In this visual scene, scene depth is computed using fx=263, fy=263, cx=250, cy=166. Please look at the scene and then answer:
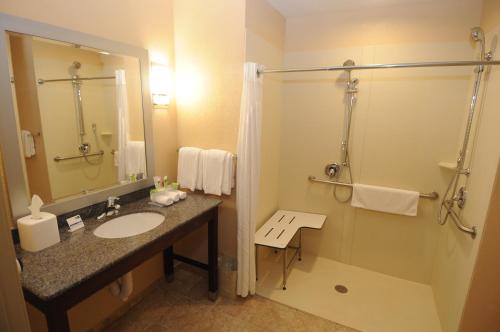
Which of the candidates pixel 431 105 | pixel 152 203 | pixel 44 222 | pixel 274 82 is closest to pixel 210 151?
pixel 152 203

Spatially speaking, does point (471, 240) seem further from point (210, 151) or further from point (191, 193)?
point (191, 193)

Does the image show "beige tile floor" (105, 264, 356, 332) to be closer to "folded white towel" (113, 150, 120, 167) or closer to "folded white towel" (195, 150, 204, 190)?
"folded white towel" (195, 150, 204, 190)

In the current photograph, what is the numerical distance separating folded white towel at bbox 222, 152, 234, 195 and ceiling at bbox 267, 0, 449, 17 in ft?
4.58

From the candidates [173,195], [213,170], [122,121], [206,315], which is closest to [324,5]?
[213,170]

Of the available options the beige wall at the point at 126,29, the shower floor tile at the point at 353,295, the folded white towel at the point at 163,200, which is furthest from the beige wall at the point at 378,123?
the folded white towel at the point at 163,200

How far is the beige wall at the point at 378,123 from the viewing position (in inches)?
86.8

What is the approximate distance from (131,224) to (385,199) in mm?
2195

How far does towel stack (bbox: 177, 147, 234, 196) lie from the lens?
214 cm

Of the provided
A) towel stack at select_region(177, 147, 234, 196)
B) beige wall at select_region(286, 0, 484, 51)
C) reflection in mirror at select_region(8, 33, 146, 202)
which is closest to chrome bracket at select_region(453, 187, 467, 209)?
beige wall at select_region(286, 0, 484, 51)

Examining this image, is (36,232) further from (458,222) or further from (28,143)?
(458,222)

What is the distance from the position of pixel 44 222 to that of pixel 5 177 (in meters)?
0.31

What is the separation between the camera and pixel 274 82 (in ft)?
8.39

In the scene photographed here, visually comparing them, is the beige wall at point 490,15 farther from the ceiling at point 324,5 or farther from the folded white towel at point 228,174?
the folded white towel at point 228,174

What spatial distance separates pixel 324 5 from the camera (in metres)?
2.31
